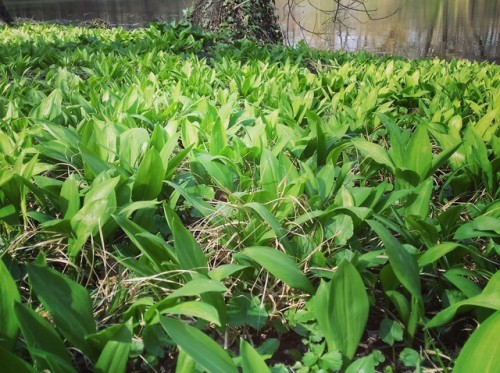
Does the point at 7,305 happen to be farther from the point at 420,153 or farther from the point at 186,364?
the point at 420,153

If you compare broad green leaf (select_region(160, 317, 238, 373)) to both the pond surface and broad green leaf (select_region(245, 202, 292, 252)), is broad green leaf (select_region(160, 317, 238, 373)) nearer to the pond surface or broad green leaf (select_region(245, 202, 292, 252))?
broad green leaf (select_region(245, 202, 292, 252))

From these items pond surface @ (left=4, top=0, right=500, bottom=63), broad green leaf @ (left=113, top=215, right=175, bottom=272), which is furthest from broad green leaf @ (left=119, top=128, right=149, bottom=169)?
pond surface @ (left=4, top=0, right=500, bottom=63)

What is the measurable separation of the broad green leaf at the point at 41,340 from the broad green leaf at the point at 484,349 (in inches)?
30.4

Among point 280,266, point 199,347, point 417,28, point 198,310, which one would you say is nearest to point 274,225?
point 280,266

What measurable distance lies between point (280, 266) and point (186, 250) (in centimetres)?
26

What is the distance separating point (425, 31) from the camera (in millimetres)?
19609

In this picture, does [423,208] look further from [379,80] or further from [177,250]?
[379,80]

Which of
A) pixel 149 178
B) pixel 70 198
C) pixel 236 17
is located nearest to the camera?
pixel 70 198

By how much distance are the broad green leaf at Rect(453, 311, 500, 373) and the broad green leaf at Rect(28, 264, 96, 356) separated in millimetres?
793

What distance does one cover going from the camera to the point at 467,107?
2600mm

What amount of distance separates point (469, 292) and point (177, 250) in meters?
0.76

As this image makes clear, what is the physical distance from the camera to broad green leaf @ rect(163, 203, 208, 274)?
1.16 m

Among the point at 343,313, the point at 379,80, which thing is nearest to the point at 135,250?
the point at 343,313

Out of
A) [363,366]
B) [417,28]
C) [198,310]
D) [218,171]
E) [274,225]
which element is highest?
[417,28]
